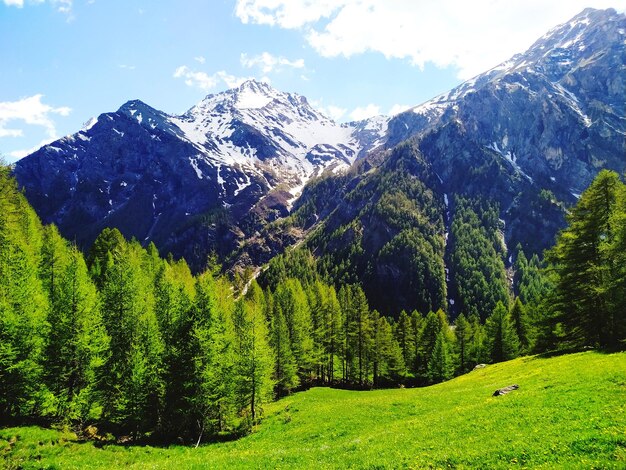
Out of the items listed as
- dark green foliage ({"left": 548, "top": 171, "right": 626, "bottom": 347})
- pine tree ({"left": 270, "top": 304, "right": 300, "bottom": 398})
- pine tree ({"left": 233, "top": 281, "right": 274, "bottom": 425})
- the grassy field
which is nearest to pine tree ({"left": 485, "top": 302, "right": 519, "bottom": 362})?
dark green foliage ({"left": 548, "top": 171, "right": 626, "bottom": 347})

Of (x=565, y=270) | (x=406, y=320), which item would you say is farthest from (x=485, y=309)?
(x=565, y=270)

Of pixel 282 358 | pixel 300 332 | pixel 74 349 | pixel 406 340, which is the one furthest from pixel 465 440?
pixel 406 340

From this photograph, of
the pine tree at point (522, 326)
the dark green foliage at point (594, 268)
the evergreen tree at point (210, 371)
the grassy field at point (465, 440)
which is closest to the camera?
the grassy field at point (465, 440)

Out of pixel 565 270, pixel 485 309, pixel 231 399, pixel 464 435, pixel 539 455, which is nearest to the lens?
pixel 539 455

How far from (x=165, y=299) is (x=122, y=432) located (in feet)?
51.4

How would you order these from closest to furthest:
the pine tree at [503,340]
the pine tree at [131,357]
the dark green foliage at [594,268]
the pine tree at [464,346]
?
the pine tree at [131,357], the dark green foliage at [594,268], the pine tree at [503,340], the pine tree at [464,346]

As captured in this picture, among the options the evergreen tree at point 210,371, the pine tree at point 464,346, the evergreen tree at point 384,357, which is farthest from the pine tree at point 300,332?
the pine tree at point 464,346

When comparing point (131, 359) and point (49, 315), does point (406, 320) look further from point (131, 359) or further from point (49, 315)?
point (49, 315)

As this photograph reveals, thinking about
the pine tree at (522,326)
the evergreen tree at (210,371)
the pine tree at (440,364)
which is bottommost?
the pine tree at (440,364)

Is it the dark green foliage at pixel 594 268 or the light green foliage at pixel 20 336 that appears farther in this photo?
the dark green foliage at pixel 594 268

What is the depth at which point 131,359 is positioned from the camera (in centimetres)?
3862

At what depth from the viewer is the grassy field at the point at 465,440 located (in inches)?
575

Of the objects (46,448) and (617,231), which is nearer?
(46,448)

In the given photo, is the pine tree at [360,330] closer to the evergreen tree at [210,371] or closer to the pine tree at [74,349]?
the evergreen tree at [210,371]
